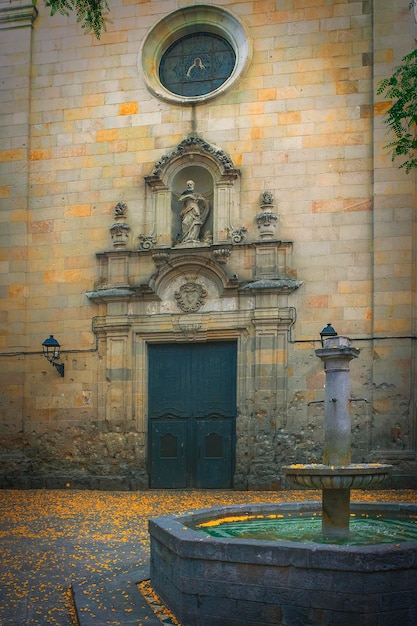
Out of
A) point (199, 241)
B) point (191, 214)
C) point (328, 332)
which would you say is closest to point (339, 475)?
point (328, 332)

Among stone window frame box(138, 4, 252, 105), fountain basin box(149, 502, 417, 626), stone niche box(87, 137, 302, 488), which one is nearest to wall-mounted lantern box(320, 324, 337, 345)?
stone niche box(87, 137, 302, 488)

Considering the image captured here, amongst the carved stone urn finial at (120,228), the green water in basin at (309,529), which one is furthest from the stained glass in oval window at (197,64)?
the green water in basin at (309,529)

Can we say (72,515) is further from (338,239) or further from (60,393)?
(338,239)

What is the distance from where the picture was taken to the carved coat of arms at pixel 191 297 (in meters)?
15.6

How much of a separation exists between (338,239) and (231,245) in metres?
2.00

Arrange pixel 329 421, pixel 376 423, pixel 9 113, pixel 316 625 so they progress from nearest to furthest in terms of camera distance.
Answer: pixel 316 625 < pixel 329 421 < pixel 376 423 < pixel 9 113

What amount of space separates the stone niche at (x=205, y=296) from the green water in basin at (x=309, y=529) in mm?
6803

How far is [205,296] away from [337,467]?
9308 millimetres

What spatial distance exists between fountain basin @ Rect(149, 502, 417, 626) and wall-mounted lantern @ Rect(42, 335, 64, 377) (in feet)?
32.9

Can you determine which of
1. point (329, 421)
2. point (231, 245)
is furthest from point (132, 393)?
point (329, 421)

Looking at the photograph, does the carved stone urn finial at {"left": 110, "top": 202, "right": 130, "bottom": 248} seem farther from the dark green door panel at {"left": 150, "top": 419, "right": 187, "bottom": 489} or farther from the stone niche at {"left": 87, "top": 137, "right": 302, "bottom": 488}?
the dark green door panel at {"left": 150, "top": 419, "right": 187, "bottom": 489}

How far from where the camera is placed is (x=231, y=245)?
15.4m

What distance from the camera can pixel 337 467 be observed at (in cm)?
644

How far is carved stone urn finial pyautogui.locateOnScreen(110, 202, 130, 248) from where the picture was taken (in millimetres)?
15945
